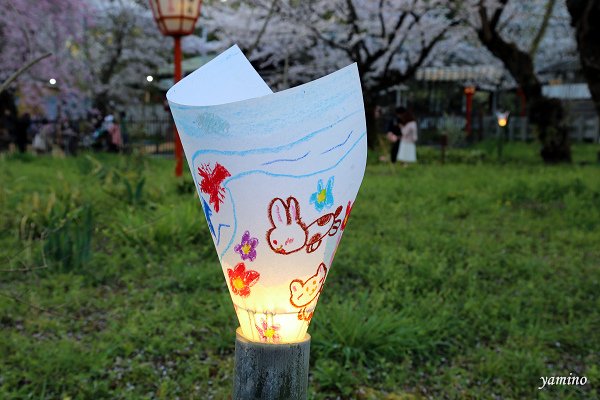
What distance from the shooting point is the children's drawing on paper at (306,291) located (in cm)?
129

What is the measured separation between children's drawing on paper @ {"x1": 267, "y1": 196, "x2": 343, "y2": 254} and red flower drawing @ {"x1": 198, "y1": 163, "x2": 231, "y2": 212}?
0.12m

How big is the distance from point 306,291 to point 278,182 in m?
0.29

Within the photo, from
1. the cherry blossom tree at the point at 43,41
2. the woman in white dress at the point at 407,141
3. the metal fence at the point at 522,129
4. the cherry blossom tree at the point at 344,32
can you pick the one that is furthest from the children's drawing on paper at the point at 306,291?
the metal fence at the point at 522,129

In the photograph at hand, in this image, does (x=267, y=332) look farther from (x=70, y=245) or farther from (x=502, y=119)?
(x=502, y=119)

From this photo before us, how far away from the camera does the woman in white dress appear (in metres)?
10.2

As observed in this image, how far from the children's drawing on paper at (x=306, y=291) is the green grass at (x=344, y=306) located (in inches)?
39.4

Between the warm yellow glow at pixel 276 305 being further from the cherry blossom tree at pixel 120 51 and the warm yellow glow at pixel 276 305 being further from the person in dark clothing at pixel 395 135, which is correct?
the cherry blossom tree at pixel 120 51

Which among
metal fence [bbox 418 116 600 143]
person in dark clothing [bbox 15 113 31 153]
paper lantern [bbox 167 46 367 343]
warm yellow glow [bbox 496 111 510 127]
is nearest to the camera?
paper lantern [bbox 167 46 367 343]

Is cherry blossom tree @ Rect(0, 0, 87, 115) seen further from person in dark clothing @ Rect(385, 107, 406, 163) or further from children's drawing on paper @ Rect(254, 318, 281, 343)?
children's drawing on paper @ Rect(254, 318, 281, 343)

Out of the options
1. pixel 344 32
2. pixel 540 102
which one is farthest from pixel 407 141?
pixel 344 32

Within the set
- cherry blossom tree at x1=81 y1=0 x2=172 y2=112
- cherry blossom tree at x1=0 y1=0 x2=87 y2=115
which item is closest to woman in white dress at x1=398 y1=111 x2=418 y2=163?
cherry blossom tree at x1=0 y1=0 x2=87 y2=115

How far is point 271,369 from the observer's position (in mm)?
1338

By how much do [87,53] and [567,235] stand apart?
43.7 ft

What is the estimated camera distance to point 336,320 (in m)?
2.77
